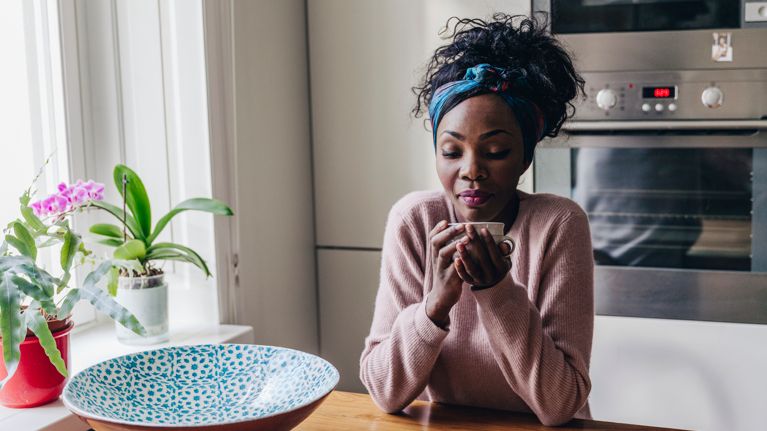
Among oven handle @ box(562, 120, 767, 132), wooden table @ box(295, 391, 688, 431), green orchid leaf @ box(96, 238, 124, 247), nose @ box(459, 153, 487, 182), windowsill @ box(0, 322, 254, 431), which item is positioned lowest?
windowsill @ box(0, 322, 254, 431)

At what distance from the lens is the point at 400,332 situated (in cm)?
116

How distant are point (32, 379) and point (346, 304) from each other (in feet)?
3.46

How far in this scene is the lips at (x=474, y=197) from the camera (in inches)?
42.1

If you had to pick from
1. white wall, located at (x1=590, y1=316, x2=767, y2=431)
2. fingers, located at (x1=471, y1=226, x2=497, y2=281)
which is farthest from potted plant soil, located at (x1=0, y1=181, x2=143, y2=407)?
white wall, located at (x1=590, y1=316, x2=767, y2=431)

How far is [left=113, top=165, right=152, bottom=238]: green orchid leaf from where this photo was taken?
1.47 meters

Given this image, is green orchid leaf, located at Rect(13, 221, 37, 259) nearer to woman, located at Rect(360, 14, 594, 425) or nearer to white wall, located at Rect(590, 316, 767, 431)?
woman, located at Rect(360, 14, 594, 425)

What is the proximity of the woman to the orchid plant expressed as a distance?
0.40 meters

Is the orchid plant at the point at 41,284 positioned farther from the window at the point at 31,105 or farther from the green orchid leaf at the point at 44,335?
the window at the point at 31,105

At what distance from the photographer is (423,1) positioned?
1.97m

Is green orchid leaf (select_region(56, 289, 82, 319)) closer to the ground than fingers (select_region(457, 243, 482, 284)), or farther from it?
closer to the ground

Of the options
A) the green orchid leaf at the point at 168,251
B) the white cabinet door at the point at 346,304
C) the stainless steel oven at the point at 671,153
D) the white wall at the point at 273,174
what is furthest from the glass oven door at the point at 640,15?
the green orchid leaf at the point at 168,251

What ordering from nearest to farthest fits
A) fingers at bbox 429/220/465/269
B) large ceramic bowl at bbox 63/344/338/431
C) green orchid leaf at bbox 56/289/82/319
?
large ceramic bowl at bbox 63/344/338/431, fingers at bbox 429/220/465/269, green orchid leaf at bbox 56/289/82/319

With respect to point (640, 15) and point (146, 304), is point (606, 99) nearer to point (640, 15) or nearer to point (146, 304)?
point (640, 15)

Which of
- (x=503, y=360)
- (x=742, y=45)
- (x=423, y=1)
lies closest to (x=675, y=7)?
(x=742, y=45)
